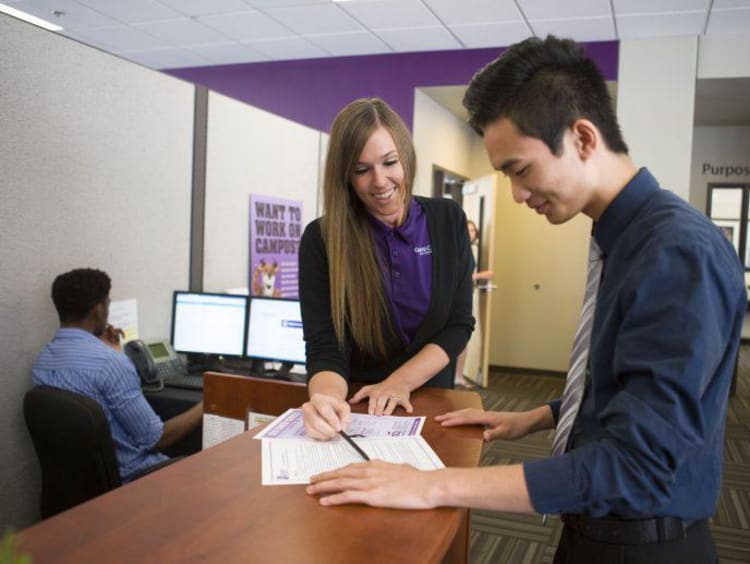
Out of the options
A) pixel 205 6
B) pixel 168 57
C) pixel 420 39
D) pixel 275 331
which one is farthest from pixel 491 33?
pixel 275 331

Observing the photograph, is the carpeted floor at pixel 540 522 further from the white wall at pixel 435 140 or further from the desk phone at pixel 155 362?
the white wall at pixel 435 140

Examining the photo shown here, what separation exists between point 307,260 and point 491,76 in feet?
2.22

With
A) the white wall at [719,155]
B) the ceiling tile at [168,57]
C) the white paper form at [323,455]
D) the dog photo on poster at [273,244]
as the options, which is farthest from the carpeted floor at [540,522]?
the ceiling tile at [168,57]

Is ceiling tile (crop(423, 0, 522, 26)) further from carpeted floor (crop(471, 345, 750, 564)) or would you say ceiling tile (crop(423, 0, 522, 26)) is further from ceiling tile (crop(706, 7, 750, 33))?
carpeted floor (crop(471, 345, 750, 564))

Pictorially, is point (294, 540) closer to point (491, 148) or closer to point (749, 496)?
point (491, 148)

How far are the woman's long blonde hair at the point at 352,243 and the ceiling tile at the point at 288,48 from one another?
4470 millimetres

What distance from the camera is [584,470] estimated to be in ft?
2.50

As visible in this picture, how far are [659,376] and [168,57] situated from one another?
645 cm

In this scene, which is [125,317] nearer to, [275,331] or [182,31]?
[275,331]

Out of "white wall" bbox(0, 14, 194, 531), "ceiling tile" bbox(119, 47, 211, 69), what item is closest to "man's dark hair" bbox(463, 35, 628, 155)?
"white wall" bbox(0, 14, 194, 531)

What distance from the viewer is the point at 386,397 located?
3.95 feet

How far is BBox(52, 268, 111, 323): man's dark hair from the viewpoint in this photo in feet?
6.68

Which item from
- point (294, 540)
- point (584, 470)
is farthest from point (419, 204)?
→ point (294, 540)

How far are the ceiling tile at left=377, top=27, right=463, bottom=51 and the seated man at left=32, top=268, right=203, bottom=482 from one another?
149 inches
